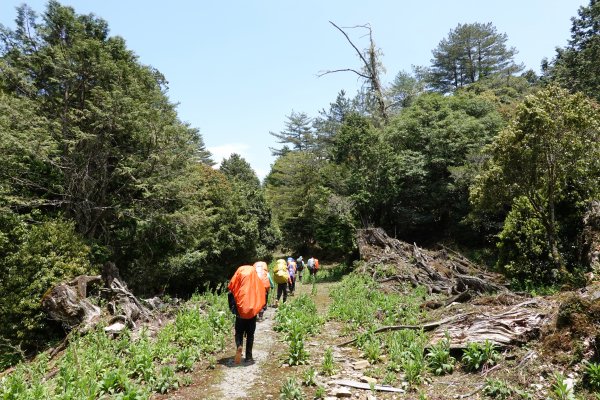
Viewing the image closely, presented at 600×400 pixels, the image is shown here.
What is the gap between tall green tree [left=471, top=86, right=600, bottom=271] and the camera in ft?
34.9

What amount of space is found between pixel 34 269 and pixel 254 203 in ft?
71.8

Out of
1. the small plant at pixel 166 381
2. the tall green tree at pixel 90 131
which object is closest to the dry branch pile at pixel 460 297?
the small plant at pixel 166 381

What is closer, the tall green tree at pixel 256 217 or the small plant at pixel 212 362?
the small plant at pixel 212 362

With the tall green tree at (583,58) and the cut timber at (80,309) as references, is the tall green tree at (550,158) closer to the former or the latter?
the cut timber at (80,309)

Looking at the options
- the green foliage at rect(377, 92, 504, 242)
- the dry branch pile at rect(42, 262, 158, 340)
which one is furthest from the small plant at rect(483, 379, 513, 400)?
the green foliage at rect(377, 92, 504, 242)

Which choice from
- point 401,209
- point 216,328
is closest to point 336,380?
point 216,328

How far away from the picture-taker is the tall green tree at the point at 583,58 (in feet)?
87.2

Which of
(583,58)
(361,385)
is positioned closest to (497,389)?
(361,385)

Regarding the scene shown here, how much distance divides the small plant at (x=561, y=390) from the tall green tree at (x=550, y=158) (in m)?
8.39

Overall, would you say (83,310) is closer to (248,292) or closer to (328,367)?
(248,292)

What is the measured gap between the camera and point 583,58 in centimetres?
2780

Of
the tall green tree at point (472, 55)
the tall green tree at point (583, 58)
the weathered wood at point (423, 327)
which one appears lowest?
the weathered wood at point (423, 327)

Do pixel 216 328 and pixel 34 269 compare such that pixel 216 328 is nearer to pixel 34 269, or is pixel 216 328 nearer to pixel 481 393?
pixel 481 393

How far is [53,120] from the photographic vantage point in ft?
46.4
